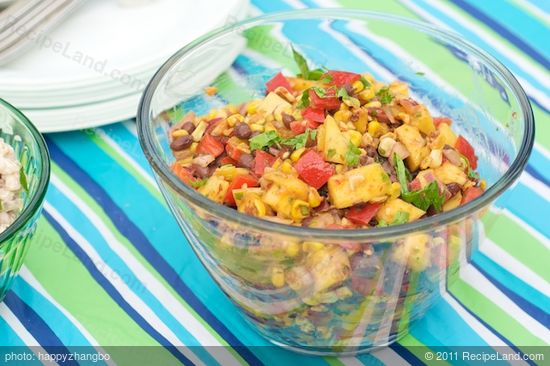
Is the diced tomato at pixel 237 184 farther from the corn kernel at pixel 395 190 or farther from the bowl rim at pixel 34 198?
the bowl rim at pixel 34 198

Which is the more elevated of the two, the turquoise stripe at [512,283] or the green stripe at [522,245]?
the green stripe at [522,245]

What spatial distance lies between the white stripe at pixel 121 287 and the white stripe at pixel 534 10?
1.51 metres

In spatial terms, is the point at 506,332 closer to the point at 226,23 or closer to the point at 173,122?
the point at 173,122

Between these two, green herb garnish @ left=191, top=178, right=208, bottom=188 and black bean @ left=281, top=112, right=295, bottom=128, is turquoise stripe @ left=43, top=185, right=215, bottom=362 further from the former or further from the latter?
black bean @ left=281, top=112, right=295, bottom=128

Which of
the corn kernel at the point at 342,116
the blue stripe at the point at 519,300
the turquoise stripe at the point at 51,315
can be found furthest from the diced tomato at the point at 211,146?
the blue stripe at the point at 519,300

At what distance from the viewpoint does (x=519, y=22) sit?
8.45 ft

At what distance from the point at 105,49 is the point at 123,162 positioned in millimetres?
334

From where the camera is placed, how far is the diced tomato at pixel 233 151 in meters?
1.68

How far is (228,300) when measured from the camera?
176cm

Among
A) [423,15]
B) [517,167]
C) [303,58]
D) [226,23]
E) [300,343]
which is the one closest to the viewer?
[517,167]

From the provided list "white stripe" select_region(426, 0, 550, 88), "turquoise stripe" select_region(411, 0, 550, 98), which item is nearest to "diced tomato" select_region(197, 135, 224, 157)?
"turquoise stripe" select_region(411, 0, 550, 98)

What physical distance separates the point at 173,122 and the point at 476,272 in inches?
29.1

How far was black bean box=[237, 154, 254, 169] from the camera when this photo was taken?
165cm

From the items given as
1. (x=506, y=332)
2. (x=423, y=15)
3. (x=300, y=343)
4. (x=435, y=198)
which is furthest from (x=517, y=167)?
(x=423, y=15)
